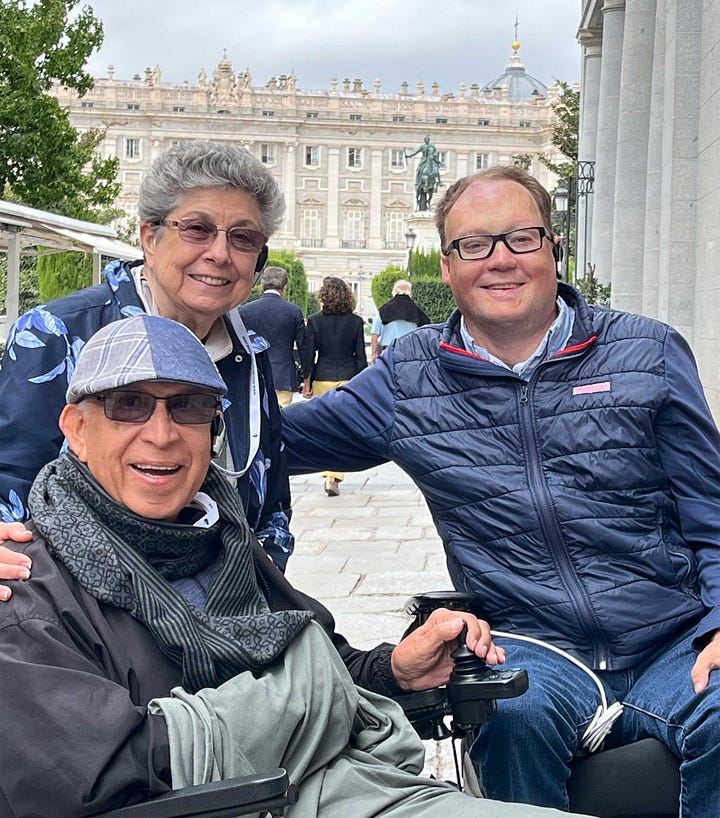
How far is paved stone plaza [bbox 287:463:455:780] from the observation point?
5074mm

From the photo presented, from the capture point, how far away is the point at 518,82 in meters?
119

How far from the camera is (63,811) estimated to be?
155 centimetres

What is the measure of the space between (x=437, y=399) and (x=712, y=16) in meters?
6.26

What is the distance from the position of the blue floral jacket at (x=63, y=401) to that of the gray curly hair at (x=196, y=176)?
192 mm

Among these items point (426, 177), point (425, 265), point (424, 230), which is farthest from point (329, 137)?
point (425, 265)

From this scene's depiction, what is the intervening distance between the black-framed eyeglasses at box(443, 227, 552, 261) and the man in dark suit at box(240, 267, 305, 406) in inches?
282

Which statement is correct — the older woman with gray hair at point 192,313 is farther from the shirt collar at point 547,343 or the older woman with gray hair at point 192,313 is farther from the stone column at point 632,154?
the stone column at point 632,154

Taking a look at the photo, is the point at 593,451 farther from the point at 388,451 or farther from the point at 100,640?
the point at 100,640

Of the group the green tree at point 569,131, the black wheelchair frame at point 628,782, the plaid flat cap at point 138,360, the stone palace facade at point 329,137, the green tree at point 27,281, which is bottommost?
the black wheelchair frame at point 628,782

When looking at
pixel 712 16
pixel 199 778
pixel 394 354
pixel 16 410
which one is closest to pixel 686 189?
pixel 712 16

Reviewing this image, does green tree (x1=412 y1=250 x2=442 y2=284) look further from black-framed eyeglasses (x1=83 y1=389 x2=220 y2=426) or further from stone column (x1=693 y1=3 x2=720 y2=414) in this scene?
black-framed eyeglasses (x1=83 y1=389 x2=220 y2=426)

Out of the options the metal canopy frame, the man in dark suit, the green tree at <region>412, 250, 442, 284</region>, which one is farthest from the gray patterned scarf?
the green tree at <region>412, 250, 442, 284</region>

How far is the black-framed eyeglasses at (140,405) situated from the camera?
6.30ft

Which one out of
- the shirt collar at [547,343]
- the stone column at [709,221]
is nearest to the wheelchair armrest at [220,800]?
the shirt collar at [547,343]
